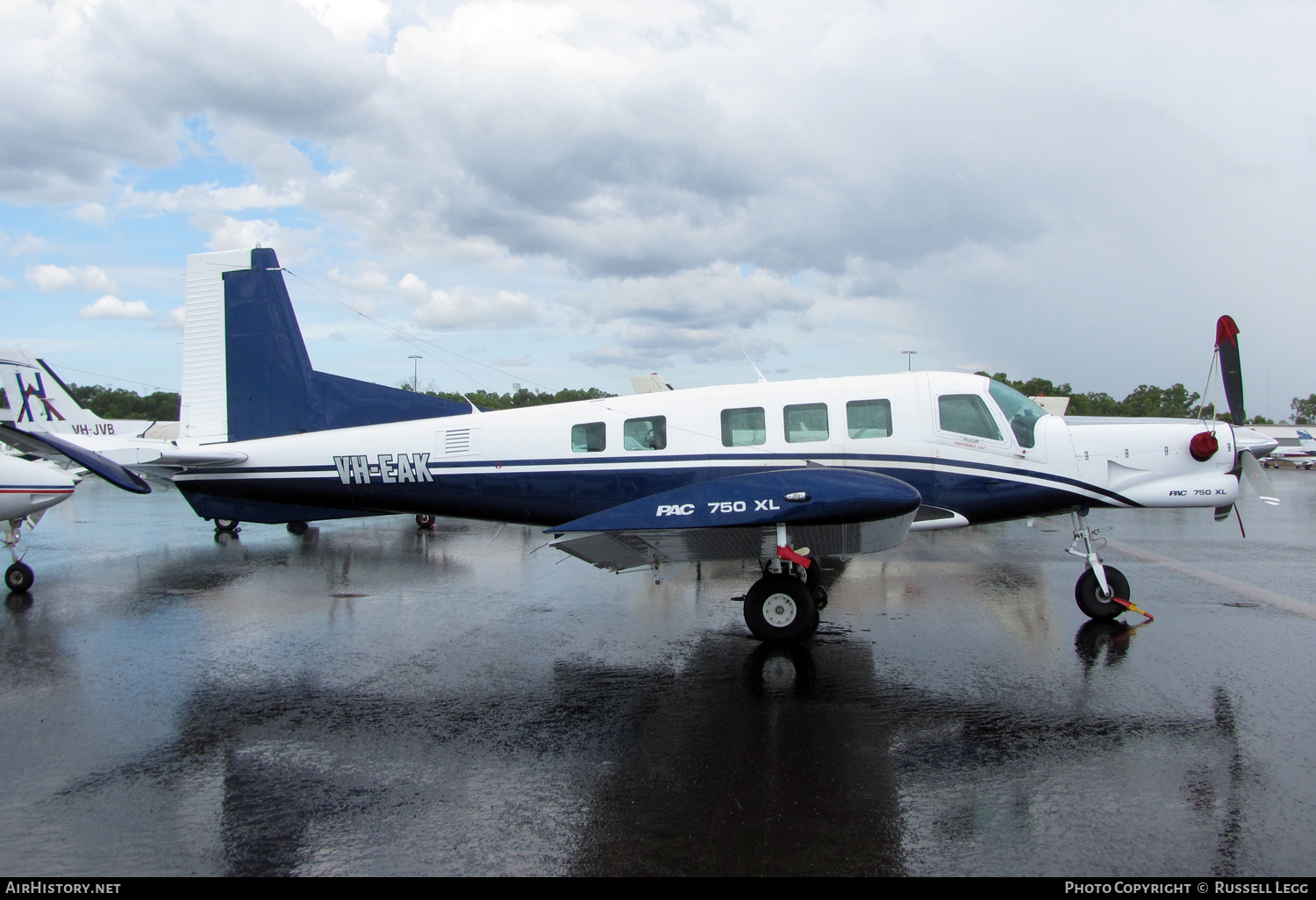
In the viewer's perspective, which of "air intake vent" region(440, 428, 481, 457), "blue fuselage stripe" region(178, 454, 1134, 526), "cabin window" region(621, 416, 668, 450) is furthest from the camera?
"air intake vent" region(440, 428, 481, 457)

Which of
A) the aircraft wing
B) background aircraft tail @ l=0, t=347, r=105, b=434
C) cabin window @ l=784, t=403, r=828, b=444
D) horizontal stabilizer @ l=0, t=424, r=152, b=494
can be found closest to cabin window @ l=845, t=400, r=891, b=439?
cabin window @ l=784, t=403, r=828, b=444

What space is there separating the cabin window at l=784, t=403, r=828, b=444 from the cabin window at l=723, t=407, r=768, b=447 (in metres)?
0.25

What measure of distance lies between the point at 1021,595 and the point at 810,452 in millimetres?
3359

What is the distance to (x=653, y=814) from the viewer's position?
12.5 feet

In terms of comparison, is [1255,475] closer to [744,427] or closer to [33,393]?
[744,427]

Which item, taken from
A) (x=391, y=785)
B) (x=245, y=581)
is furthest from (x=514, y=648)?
(x=245, y=581)

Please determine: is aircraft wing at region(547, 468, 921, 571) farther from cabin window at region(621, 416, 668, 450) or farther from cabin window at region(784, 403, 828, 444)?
cabin window at region(621, 416, 668, 450)

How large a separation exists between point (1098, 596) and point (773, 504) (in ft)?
11.8

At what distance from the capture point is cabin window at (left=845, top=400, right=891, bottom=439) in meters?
7.76

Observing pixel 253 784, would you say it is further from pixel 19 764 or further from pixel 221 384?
pixel 221 384

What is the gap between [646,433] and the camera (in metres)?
8.08

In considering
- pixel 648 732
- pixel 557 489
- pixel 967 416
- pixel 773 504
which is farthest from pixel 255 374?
pixel 967 416

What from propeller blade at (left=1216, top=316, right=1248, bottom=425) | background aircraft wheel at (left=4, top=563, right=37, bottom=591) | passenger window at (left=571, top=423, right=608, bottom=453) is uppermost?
propeller blade at (left=1216, top=316, right=1248, bottom=425)

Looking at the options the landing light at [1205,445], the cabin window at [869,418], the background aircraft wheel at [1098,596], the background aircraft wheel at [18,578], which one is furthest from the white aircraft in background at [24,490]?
the landing light at [1205,445]
